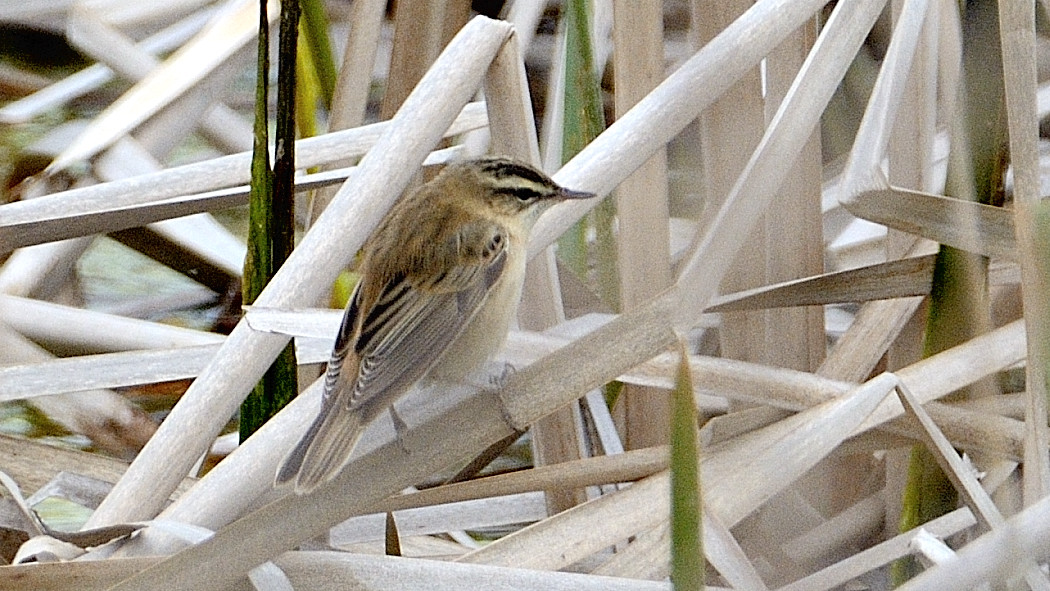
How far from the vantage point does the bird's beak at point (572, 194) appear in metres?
2.34

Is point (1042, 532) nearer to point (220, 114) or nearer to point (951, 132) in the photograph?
point (951, 132)

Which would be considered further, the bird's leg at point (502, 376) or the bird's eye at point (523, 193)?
the bird's eye at point (523, 193)

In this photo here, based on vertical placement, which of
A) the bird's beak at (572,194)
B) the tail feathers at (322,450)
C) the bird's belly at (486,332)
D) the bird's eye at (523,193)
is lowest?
the tail feathers at (322,450)

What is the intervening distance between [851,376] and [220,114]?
2232 millimetres

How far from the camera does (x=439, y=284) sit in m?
2.55

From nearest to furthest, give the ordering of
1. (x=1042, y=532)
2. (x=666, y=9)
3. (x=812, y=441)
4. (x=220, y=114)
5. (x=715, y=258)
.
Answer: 1. (x=1042, y=532)
2. (x=715, y=258)
3. (x=812, y=441)
4. (x=220, y=114)
5. (x=666, y=9)

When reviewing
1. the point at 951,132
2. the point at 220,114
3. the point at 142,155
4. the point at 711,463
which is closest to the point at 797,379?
the point at 711,463

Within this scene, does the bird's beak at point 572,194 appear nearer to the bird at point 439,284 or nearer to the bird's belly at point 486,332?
the bird at point 439,284

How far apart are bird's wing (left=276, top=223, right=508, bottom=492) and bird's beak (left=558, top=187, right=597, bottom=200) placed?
239 mm

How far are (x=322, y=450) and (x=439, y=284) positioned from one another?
629mm

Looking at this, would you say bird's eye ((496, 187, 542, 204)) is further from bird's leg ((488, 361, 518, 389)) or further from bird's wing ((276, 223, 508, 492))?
bird's leg ((488, 361, 518, 389))

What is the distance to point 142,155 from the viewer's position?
357 cm

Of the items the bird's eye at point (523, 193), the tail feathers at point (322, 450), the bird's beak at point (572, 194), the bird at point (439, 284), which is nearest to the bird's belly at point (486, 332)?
the bird at point (439, 284)

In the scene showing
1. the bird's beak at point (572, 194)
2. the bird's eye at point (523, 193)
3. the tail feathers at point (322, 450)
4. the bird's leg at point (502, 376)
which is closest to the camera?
the tail feathers at point (322, 450)
